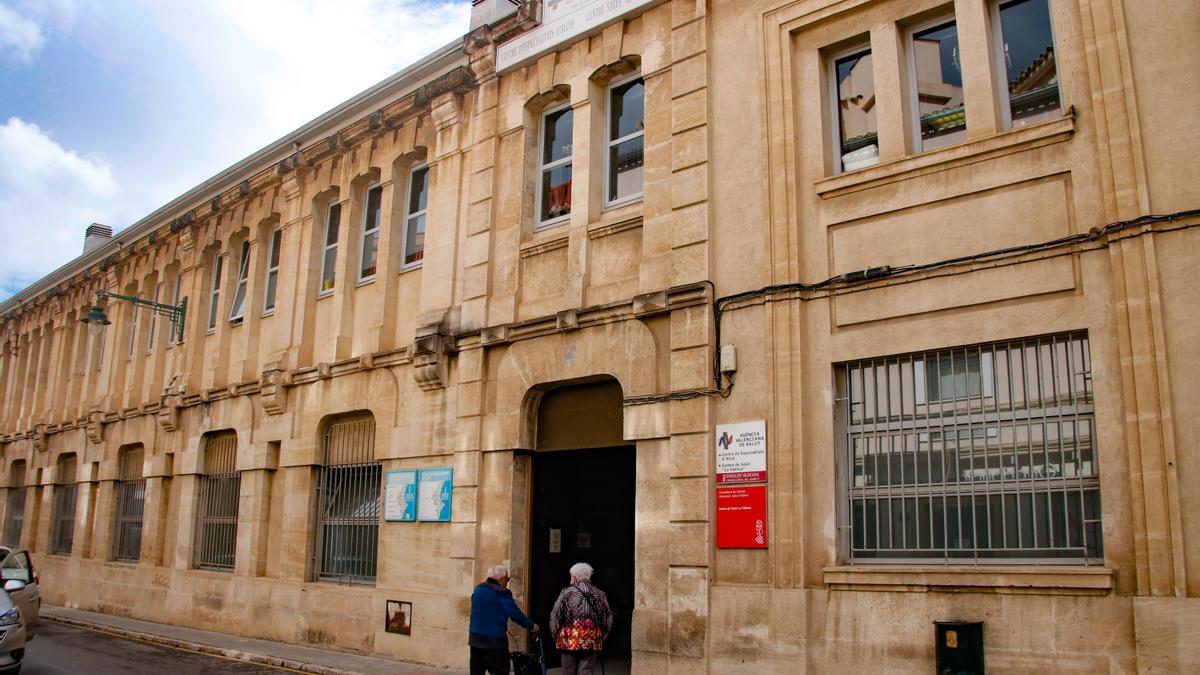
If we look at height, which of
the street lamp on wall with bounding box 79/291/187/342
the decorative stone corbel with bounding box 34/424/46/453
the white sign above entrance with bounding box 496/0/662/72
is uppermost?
the white sign above entrance with bounding box 496/0/662/72

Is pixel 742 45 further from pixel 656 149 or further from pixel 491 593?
pixel 491 593

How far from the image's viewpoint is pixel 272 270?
18.8m

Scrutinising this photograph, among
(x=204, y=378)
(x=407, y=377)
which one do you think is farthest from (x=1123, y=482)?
(x=204, y=378)

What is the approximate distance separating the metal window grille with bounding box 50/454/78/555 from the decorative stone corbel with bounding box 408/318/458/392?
14889 mm

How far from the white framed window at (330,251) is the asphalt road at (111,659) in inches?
247

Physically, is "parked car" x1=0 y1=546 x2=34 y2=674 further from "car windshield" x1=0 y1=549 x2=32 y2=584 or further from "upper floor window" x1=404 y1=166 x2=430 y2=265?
"upper floor window" x1=404 y1=166 x2=430 y2=265

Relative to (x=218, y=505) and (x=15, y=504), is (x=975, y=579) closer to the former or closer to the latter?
(x=218, y=505)

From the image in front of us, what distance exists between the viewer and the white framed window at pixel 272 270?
18.5m

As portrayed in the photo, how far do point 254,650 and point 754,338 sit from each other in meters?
9.23

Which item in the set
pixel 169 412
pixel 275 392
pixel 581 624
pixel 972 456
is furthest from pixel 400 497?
pixel 972 456

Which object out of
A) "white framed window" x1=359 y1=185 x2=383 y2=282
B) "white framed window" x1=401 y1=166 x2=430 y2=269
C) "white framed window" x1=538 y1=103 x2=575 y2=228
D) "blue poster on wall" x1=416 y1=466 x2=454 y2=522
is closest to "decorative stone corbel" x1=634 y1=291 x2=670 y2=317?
"white framed window" x1=538 y1=103 x2=575 y2=228

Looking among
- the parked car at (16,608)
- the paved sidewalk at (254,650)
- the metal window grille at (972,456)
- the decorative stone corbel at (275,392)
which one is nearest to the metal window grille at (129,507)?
the paved sidewalk at (254,650)

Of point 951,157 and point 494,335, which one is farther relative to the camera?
point 494,335

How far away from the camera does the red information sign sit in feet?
31.9
